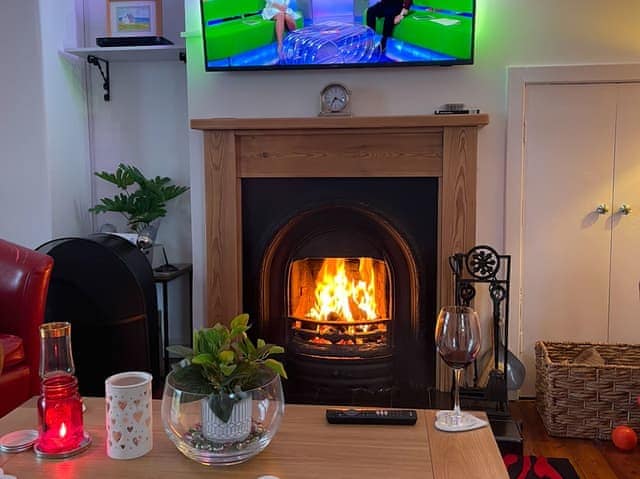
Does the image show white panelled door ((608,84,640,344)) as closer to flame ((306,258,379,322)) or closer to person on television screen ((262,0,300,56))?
flame ((306,258,379,322))

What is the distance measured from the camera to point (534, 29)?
109 inches

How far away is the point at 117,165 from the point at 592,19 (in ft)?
8.06

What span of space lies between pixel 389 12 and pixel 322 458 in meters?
2.02

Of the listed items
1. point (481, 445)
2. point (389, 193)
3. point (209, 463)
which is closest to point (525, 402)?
point (389, 193)

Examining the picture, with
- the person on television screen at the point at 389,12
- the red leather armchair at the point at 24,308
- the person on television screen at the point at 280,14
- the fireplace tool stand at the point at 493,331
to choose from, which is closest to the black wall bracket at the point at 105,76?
the person on television screen at the point at 280,14

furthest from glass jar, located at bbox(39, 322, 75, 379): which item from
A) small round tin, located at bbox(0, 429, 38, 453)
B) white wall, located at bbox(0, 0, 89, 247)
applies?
white wall, located at bbox(0, 0, 89, 247)

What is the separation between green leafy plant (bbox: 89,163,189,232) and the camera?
313cm

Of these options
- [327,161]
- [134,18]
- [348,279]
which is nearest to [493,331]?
[348,279]

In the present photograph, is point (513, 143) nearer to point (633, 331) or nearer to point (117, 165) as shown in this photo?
point (633, 331)

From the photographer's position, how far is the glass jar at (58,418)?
1.35 metres

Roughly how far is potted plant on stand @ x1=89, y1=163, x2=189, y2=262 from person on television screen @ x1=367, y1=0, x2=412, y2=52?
4.16 ft

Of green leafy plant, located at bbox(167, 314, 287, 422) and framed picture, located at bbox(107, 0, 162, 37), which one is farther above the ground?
framed picture, located at bbox(107, 0, 162, 37)

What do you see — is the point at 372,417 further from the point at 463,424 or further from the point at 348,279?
the point at 348,279

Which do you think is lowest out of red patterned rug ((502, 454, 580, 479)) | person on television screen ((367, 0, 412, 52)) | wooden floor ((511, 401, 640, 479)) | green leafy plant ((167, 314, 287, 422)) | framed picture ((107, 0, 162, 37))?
wooden floor ((511, 401, 640, 479))
